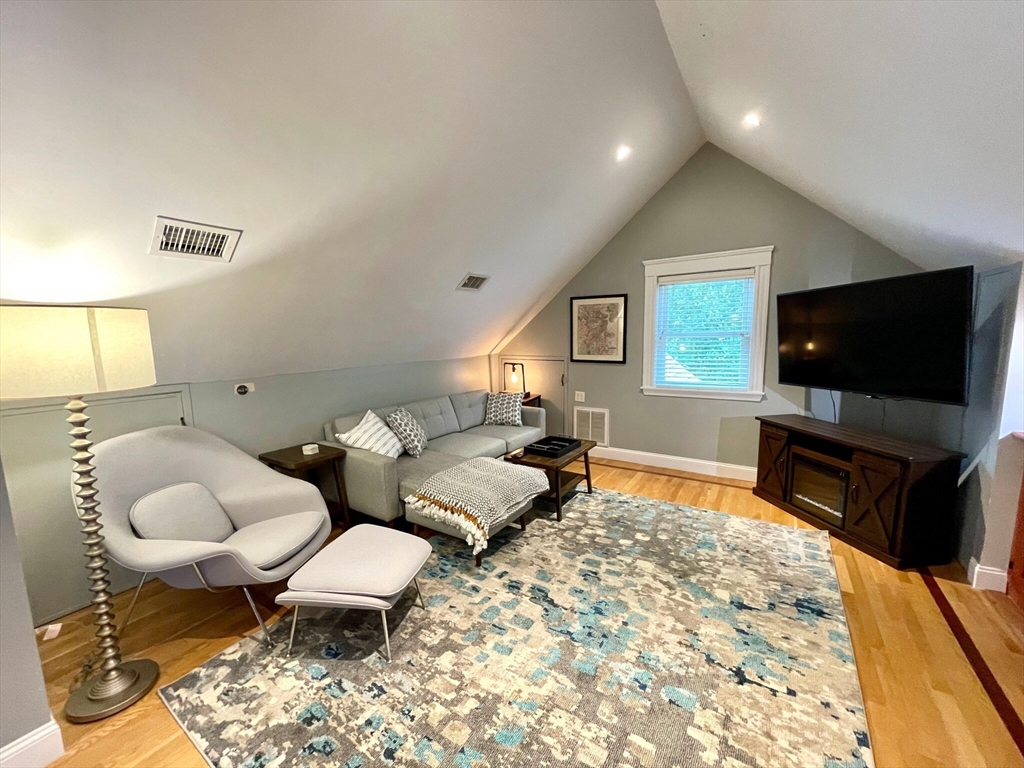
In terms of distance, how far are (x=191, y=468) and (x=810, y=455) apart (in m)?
4.23

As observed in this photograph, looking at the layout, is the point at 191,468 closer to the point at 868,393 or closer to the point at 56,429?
the point at 56,429

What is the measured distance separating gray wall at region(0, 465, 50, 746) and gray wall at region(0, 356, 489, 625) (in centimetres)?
83

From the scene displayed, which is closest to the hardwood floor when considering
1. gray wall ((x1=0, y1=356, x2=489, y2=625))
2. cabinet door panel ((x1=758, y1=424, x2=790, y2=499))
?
gray wall ((x1=0, y1=356, x2=489, y2=625))

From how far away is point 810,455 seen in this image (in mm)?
3088

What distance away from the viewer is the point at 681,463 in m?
4.27

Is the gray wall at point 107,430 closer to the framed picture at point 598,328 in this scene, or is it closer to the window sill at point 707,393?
the framed picture at point 598,328

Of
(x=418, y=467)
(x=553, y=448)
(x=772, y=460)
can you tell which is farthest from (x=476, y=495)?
(x=772, y=460)

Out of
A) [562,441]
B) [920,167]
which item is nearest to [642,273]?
[562,441]

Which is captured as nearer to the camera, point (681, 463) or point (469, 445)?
point (469, 445)

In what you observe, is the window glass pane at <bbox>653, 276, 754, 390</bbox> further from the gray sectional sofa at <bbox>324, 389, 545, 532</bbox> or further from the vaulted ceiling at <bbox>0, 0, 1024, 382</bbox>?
the gray sectional sofa at <bbox>324, 389, 545, 532</bbox>

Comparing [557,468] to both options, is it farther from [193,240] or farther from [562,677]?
[193,240]

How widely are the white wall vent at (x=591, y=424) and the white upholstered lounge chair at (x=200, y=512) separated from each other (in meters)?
3.14

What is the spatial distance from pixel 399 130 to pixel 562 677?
2615mm

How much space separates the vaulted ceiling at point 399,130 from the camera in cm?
128
